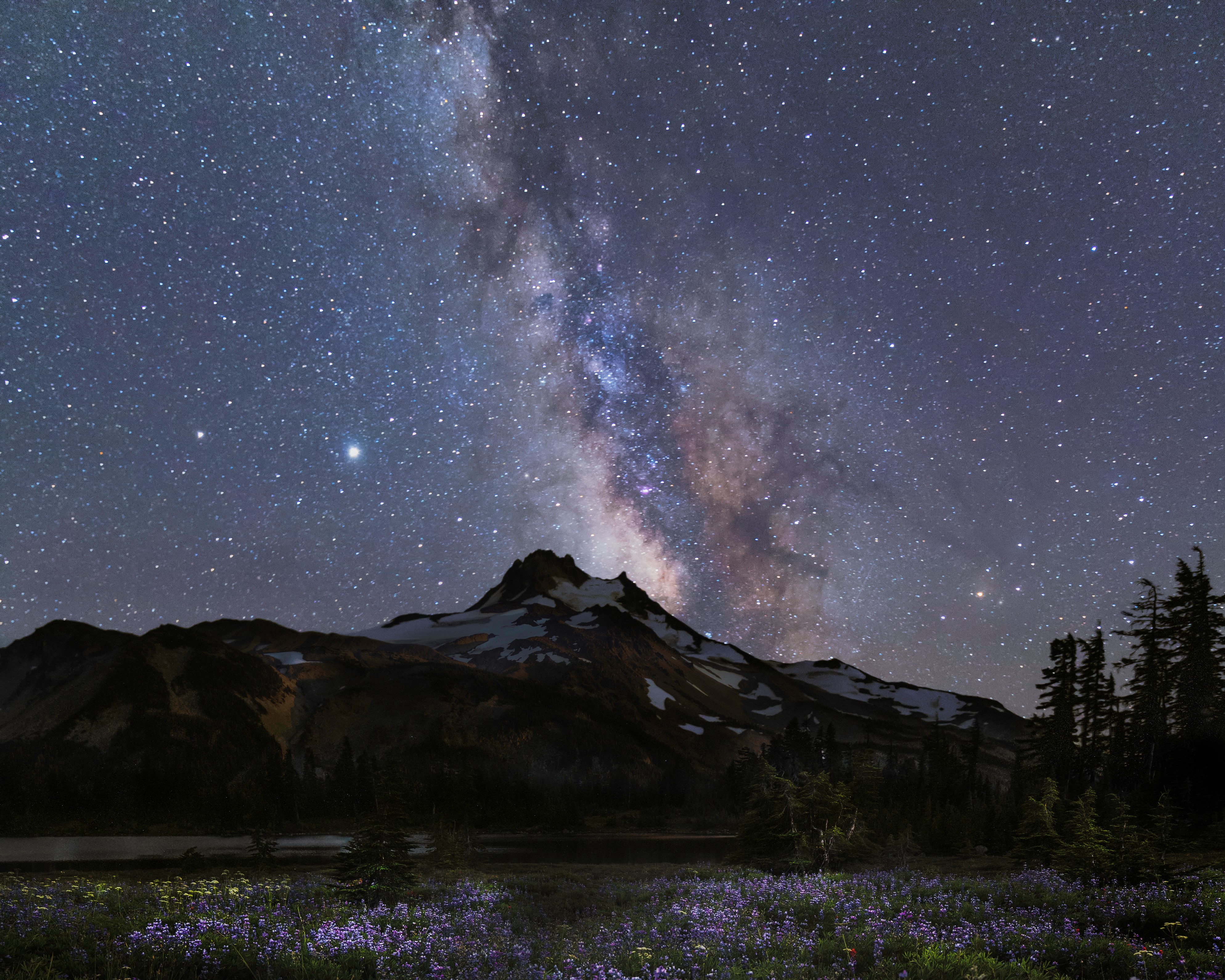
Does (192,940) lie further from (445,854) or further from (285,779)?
(285,779)

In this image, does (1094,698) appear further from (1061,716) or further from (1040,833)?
(1040,833)

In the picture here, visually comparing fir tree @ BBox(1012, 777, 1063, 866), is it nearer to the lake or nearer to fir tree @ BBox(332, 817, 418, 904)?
the lake

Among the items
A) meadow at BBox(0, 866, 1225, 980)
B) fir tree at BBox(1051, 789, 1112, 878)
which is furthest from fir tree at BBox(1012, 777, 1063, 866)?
meadow at BBox(0, 866, 1225, 980)

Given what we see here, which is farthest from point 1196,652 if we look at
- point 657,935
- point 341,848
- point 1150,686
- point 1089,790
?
point 341,848

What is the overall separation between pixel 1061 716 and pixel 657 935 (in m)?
65.1

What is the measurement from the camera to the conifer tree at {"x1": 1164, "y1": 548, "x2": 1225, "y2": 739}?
148 feet

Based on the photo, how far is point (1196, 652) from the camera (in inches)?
1828

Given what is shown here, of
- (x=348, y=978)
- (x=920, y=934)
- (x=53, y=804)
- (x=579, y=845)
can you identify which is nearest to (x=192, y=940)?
(x=348, y=978)

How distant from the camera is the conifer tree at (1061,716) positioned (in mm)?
58781

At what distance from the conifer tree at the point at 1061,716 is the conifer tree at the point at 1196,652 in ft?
37.3

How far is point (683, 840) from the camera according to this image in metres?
116

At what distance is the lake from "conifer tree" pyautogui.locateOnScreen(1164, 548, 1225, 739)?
1344 inches

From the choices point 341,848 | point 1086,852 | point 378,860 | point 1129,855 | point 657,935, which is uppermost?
point 1129,855

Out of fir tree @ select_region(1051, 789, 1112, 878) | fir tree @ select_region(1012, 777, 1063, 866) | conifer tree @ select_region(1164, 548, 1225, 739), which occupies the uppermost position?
conifer tree @ select_region(1164, 548, 1225, 739)
